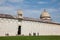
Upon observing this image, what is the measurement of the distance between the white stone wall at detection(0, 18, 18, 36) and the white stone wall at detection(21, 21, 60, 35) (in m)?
2.15

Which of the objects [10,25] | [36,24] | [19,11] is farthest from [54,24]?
[10,25]

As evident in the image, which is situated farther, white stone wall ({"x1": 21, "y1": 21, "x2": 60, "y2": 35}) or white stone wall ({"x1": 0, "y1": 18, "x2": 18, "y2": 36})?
white stone wall ({"x1": 21, "y1": 21, "x2": 60, "y2": 35})

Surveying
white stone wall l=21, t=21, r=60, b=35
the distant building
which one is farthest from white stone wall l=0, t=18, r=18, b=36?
white stone wall l=21, t=21, r=60, b=35

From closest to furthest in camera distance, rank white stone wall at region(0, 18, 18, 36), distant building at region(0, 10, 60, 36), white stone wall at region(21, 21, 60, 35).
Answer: white stone wall at region(0, 18, 18, 36) < distant building at region(0, 10, 60, 36) < white stone wall at region(21, 21, 60, 35)

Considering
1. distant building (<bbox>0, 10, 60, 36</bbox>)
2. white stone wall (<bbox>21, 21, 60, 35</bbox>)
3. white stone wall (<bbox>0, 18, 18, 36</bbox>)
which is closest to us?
white stone wall (<bbox>0, 18, 18, 36</bbox>)

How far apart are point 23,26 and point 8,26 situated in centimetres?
436

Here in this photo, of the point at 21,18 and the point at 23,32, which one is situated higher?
the point at 21,18

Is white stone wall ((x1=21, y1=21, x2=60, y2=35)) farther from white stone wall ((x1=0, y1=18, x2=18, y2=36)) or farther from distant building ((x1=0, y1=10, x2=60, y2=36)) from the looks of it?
white stone wall ((x1=0, y1=18, x2=18, y2=36))

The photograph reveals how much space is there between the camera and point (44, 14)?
5534cm

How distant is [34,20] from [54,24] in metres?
7.45

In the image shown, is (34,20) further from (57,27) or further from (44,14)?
(44,14)

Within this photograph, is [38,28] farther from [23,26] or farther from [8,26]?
[8,26]

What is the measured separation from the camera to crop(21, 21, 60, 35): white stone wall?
35.1 m

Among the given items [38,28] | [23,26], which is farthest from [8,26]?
[38,28]
